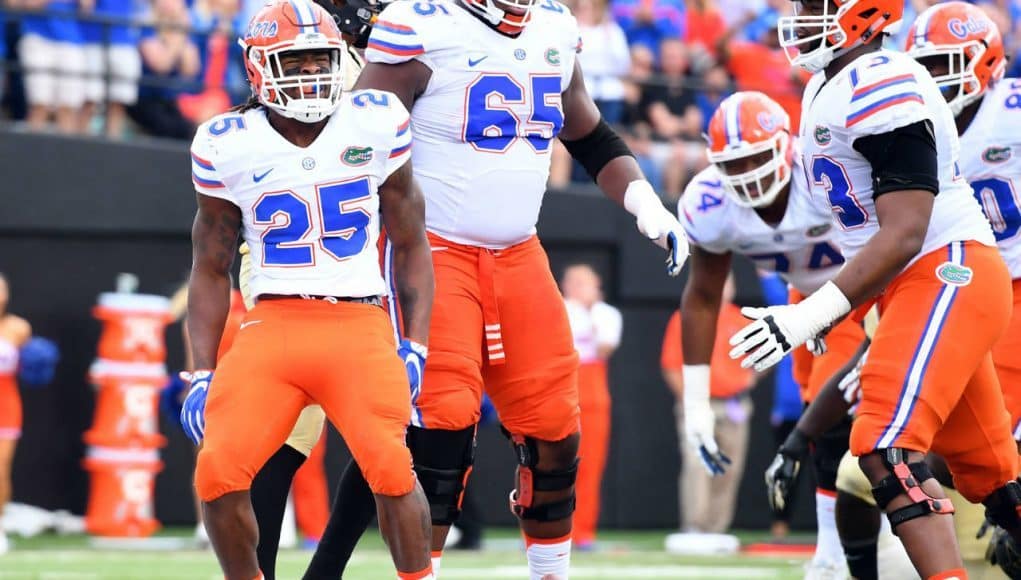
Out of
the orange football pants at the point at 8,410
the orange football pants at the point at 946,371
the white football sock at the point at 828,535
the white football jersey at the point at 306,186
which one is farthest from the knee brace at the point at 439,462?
the orange football pants at the point at 8,410

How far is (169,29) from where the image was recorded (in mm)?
10719

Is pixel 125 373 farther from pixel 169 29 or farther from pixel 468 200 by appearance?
pixel 468 200

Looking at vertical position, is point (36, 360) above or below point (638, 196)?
below

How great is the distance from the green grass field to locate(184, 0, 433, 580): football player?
300 cm

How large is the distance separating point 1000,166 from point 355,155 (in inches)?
93.8

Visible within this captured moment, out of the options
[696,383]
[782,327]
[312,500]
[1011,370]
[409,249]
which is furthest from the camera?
[312,500]

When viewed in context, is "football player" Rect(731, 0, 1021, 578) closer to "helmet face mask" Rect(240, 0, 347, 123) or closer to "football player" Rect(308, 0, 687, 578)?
"football player" Rect(308, 0, 687, 578)

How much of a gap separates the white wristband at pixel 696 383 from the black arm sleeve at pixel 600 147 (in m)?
0.83

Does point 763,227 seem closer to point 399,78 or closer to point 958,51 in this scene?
point 958,51

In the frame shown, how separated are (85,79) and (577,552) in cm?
434

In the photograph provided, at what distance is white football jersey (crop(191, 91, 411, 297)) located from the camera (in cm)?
464

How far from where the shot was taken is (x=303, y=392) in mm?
4605

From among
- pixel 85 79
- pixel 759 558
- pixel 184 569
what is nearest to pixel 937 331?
pixel 184 569

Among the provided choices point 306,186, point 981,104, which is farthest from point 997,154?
point 306,186
